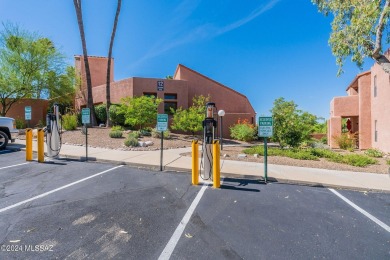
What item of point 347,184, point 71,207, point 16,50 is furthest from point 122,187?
point 16,50

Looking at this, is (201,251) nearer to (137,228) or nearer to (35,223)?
(137,228)

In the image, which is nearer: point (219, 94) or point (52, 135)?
point (52, 135)

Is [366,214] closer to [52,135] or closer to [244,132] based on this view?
[52,135]

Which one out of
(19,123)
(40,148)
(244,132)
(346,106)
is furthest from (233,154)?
(19,123)

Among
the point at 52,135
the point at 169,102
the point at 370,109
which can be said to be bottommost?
the point at 52,135

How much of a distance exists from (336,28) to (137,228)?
13.5 m

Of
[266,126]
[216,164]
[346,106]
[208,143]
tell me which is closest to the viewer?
[216,164]

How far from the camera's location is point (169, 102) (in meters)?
18.8

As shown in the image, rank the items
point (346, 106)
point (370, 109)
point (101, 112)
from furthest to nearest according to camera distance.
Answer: point (101, 112) → point (346, 106) → point (370, 109)

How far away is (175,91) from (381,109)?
15735mm

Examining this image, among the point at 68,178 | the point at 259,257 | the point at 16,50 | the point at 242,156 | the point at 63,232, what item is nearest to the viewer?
the point at 259,257

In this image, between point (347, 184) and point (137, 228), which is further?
point (347, 184)

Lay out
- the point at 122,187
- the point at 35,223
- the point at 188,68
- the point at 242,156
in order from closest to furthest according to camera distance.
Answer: the point at 35,223 → the point at 122,187 → the point at 242,156 → the point at 188,68

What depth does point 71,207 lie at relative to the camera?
357 centimetres
